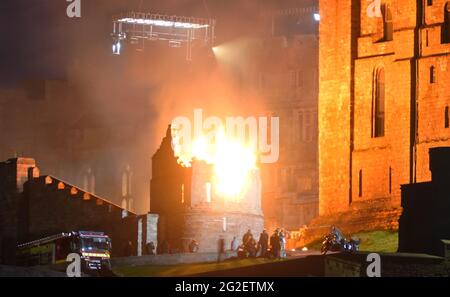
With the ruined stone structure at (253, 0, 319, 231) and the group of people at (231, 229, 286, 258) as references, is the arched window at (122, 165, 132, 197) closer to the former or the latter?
the ruined stone structure at (253, 0, 319, 231)

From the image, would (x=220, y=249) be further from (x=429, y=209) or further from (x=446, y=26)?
(x=446, y=26)

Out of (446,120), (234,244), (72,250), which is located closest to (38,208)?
(234,244)

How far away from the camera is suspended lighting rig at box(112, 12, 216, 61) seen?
11131cm

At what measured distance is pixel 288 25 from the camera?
126 metres

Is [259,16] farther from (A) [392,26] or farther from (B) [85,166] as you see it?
(A) [392,26]

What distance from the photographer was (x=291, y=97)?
125 m

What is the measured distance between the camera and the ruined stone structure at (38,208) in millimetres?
96312

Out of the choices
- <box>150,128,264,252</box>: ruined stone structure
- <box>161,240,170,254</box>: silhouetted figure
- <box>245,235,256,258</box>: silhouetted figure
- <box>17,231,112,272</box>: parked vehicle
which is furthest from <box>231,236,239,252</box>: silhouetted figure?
<box>17,231,112,272</box>: parked vehicle

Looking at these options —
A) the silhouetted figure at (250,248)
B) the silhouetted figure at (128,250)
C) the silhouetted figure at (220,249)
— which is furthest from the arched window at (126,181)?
the silhouetted figure at (250,248)

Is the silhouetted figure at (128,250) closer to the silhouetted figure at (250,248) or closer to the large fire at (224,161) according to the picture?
the large fire at (224,161)

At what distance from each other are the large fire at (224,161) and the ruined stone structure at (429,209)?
15.1m

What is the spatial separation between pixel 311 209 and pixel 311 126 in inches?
196

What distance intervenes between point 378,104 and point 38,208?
543 inches
